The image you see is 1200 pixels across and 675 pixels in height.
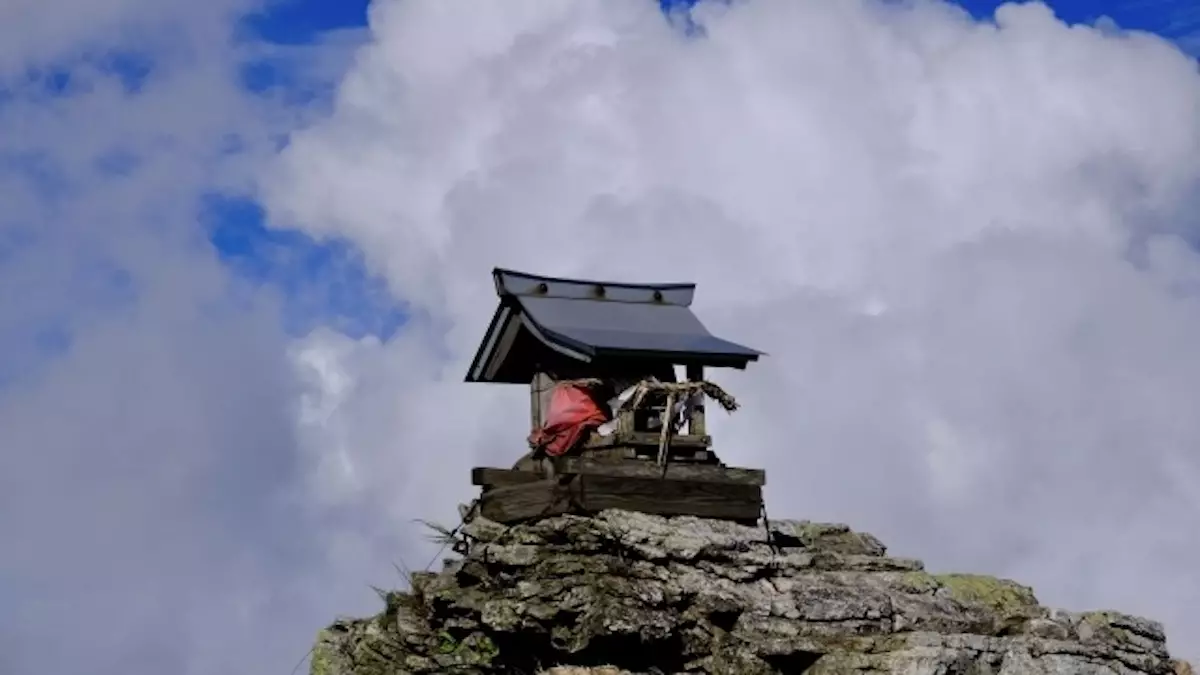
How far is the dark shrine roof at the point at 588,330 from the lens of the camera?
22.6 metres

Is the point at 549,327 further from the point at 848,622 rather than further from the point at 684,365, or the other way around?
the point at 848,622

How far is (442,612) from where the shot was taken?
21578 millimetres

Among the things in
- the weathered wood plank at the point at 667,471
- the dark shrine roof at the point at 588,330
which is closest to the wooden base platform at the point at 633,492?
Result: the weathered wood plank at the point at 667,471

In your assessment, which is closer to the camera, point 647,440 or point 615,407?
point 647,440

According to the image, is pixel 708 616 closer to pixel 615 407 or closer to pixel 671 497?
pixel 671 497

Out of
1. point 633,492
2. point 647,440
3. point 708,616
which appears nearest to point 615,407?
point 647,440

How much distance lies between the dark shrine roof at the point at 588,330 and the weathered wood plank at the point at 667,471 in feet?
4.56

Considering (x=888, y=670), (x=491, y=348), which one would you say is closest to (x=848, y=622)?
(x=888, y=670)

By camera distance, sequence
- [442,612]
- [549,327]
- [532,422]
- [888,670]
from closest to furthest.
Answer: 1. [888,670]
2. [442,612]
3. [549,327]
4. [532,422]

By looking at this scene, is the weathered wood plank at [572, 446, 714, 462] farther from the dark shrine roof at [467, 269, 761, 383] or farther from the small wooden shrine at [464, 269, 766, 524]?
the dark shrine roof at [467, 269, 761, 383]

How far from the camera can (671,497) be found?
22016mm

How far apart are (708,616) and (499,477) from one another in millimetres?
4135

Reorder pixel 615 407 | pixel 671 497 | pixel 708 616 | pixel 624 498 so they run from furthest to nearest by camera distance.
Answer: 1. pixel 615 407
2. pixel 671 497
3. pixel 624 498
4. pixel 708 616

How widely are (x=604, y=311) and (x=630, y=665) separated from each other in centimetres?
576
